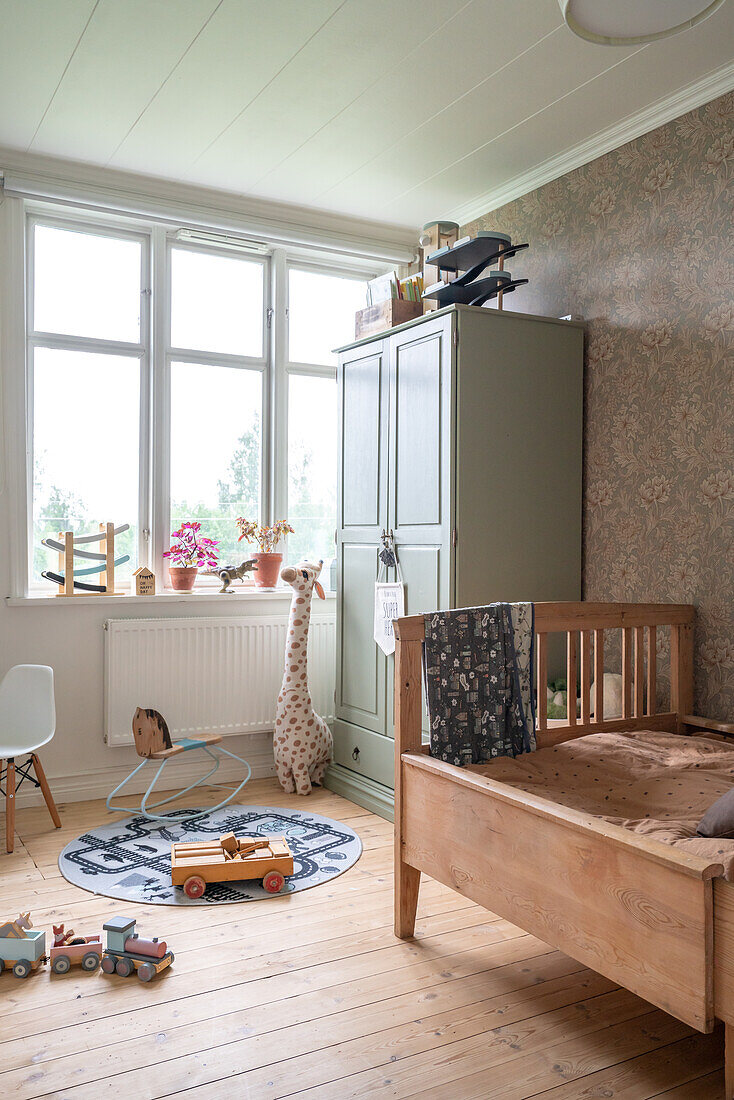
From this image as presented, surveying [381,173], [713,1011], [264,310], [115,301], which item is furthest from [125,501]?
[713,1011]

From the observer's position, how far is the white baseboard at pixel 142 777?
357 centimetres

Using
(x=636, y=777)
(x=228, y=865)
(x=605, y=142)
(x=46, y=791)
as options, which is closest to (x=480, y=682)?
(x=636, y=777)

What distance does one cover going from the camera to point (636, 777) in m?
2.23

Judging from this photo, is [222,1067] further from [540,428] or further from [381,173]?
[381,173]

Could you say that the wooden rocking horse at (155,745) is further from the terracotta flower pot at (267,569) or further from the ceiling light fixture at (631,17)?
the ceiling light fixture at (631,17)

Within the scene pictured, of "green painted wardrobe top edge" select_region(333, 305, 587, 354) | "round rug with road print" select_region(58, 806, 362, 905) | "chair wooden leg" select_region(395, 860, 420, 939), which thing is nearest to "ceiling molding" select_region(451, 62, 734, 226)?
"green painted wardrobe top edge" select_region(333, 305, 587, 354)

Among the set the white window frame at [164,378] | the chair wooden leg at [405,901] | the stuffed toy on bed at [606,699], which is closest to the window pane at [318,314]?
the white window frame at [164,378]

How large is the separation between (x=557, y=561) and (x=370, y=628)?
2.72 ft

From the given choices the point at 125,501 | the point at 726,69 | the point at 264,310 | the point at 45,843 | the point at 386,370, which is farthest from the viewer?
the point at 264,310

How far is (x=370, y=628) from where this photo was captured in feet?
11.8

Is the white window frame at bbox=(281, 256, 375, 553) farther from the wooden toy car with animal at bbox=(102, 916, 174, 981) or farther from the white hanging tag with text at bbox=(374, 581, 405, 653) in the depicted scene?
the wooden toy car with animal at bbox=(102, 916, 174, 981)

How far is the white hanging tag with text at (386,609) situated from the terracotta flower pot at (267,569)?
704 millimetres

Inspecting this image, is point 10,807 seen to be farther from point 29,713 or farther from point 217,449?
point 217,449

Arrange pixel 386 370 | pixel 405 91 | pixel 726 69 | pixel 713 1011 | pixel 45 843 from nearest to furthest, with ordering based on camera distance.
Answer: pixel 713 1011 < pixel 726 69 < pixel 405 91 < pixel 45 843 < pixel 386 370
